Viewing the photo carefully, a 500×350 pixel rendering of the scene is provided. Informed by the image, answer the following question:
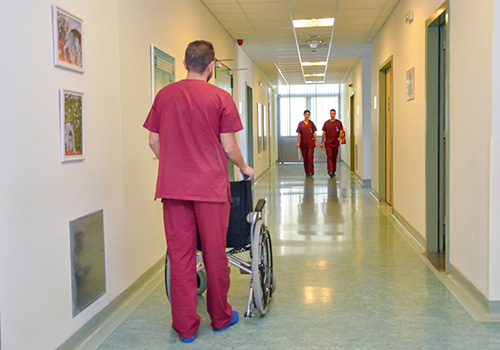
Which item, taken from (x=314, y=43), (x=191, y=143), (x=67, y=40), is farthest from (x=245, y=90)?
(x=67, y=40)

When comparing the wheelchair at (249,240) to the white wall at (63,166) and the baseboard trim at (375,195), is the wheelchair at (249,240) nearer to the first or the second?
the white wall at (63,166)

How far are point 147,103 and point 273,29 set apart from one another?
15.2 feet

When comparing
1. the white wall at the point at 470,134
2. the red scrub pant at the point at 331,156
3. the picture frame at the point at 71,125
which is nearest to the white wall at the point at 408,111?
the white wall at the point at 470,134

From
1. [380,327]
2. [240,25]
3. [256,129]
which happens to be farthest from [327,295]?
[256,129]

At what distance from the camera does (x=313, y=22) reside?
8078mm

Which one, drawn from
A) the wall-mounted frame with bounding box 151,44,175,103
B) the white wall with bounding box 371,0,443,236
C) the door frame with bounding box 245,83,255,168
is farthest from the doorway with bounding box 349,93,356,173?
the wall-mounted frame with bounding box 151,44,175,103

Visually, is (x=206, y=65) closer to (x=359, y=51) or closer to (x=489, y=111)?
(x=489, y=111)

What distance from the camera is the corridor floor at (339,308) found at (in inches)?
118

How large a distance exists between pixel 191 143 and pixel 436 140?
115 inches

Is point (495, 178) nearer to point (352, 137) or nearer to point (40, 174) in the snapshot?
point (40, 174)

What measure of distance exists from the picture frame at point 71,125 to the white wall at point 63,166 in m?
0.04

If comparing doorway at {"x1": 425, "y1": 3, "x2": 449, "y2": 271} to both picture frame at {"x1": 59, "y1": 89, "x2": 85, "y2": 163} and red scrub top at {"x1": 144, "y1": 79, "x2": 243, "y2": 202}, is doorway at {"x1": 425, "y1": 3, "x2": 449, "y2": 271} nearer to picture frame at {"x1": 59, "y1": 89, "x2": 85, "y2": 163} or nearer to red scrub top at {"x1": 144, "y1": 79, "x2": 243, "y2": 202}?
red scrub top at {"x1": 144, "y1": 79, "x2": 243, "y2": 202}

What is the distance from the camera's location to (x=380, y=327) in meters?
3.20

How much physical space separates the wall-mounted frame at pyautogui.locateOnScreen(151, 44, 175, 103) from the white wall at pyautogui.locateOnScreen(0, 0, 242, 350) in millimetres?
101
